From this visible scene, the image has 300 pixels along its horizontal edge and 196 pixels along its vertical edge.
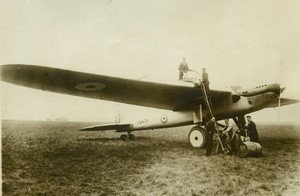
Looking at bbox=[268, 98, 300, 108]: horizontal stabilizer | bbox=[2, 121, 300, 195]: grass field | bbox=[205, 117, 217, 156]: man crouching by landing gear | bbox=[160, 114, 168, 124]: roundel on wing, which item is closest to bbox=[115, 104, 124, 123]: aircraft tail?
bbox=[160, 114, 168, 124]: roundel on wing

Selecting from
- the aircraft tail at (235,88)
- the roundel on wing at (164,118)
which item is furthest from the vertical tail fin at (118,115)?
the aircraft tail at (235,88)

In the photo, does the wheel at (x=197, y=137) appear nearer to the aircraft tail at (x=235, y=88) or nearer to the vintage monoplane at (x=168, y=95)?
the vintage monoplane at (x=168, y=95)

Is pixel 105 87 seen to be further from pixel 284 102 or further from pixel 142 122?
pixel 284 102

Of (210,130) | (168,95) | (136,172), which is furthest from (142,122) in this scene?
(136,172)

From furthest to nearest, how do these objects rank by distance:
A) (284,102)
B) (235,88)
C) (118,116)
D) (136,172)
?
(118,116)
(235,88)
(284,102)
(136,172)

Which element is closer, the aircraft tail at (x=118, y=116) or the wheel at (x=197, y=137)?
the wheel at (x=197, y=137)

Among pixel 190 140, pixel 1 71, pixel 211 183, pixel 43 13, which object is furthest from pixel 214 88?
pixel 1 71

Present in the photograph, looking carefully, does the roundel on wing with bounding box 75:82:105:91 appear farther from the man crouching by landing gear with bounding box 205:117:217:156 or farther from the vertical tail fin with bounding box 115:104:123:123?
the vertical tail fin with bounding box 115:104:123:123
